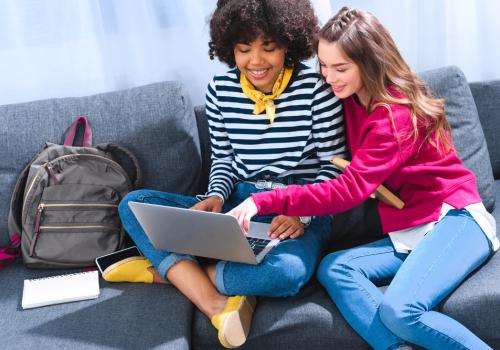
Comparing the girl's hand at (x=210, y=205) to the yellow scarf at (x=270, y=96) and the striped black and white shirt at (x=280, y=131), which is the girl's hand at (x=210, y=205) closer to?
the striped black and white shirt at (x=280, y=131)

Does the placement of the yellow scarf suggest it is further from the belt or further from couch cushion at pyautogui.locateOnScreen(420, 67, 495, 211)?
couch cushion at pyautogui.locateOnScreen(420, 67, 495, 211)

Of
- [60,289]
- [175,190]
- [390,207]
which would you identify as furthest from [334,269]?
[60,289]

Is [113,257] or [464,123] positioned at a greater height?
[464,123]

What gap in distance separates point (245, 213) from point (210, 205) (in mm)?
263

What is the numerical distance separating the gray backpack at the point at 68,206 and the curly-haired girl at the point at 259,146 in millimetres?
100

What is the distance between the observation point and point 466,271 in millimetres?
1659

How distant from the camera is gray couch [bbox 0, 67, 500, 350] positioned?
161 centimetres

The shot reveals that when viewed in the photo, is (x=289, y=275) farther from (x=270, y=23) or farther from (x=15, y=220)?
(x=15, y=220)

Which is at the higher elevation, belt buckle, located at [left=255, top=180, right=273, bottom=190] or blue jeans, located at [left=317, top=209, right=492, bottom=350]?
belt buckle, located at [left=255, top=180, right=273, bottom=190]

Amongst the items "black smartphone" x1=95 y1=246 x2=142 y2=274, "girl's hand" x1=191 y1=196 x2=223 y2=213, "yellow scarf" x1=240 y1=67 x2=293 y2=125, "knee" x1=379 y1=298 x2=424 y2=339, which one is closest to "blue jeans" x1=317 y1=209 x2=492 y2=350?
"knee" x1=379 y1=298 x2=424 y2=339

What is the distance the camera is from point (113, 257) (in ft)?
6.18

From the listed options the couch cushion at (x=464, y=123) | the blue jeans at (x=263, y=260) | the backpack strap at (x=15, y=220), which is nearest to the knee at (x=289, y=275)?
the blue jeans at (x=263, y=260)

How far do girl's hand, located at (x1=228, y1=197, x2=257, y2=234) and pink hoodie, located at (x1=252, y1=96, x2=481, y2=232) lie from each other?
2 cm

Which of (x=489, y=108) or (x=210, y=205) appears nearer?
(x=210, y=205)
